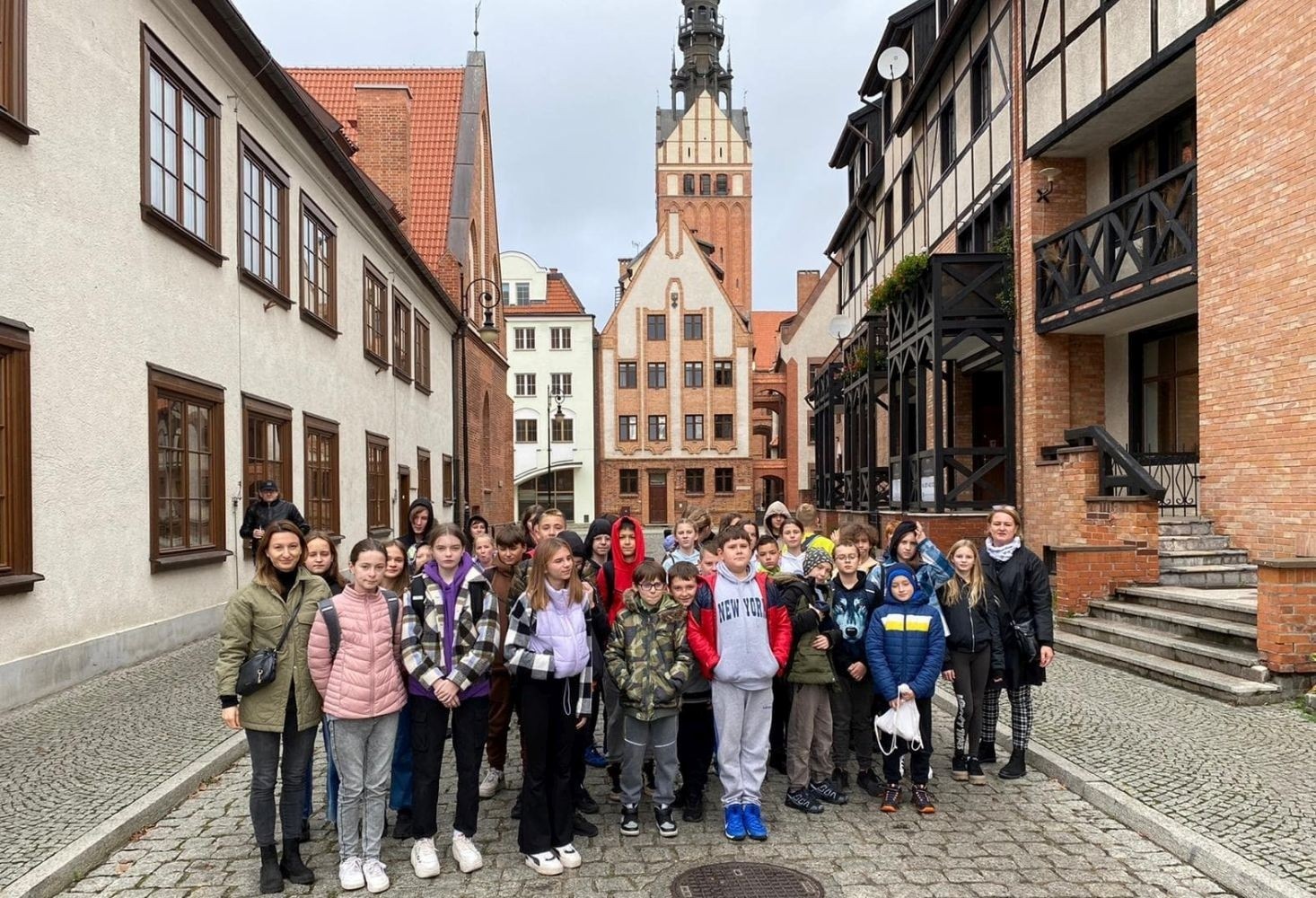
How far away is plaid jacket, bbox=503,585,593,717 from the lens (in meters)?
4.84

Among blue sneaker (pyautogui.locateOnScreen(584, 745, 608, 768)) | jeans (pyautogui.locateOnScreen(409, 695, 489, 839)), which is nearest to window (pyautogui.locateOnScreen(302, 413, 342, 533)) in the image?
blue sneaker (pyautogui.locateOnScreen(584, 745, 608, 768))

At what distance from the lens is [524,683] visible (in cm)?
491

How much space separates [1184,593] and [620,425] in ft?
138

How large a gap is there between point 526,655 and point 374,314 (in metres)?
16.1

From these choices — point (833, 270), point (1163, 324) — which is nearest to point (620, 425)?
point (833, 270)

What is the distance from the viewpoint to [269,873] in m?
4.52

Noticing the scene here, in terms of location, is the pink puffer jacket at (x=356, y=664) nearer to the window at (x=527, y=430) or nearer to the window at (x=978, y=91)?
the window at (x=978, y=91)

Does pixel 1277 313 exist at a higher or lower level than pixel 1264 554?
higher

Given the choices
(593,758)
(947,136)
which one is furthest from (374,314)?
(593,758)

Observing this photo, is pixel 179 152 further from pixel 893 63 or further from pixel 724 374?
pixel 724 374

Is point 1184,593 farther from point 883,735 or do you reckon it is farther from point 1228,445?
point 883,735

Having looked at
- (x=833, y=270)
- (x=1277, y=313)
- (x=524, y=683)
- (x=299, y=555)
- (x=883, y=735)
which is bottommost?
(x=883, y=735)

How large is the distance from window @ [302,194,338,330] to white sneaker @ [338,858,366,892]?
11481 millimetres

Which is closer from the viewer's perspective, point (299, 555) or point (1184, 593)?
point (299, 555)
